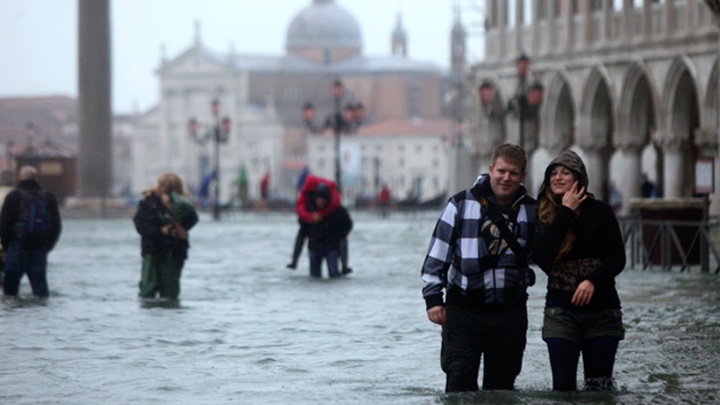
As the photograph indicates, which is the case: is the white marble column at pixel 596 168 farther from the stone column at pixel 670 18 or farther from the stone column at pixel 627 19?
the stone column at pixel 670 18

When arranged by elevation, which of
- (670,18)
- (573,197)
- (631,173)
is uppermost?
(670,18)

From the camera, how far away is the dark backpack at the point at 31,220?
18.4 m

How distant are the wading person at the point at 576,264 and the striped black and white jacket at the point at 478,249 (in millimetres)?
160

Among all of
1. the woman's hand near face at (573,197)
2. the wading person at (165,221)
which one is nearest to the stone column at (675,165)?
the wading person at (165,221)

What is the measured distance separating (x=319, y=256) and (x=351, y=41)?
527 ft

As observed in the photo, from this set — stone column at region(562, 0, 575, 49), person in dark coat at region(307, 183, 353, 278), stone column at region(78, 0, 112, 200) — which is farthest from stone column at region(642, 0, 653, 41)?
person in dark coat at region(307, 183, 353, 278)

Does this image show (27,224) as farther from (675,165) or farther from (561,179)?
(675,165)

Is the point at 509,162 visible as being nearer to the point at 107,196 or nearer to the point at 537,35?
the point at 537,35

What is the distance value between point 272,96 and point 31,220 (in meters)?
158

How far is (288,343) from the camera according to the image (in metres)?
14.4

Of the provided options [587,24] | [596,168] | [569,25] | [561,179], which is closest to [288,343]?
[561,179]

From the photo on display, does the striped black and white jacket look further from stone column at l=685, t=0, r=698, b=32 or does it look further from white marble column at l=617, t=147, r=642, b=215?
white marble column at l=617, t=147, r=642, b=215

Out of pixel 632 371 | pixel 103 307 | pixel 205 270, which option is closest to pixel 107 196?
pixel 205 270

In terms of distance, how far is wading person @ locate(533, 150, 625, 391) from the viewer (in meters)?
9.07
